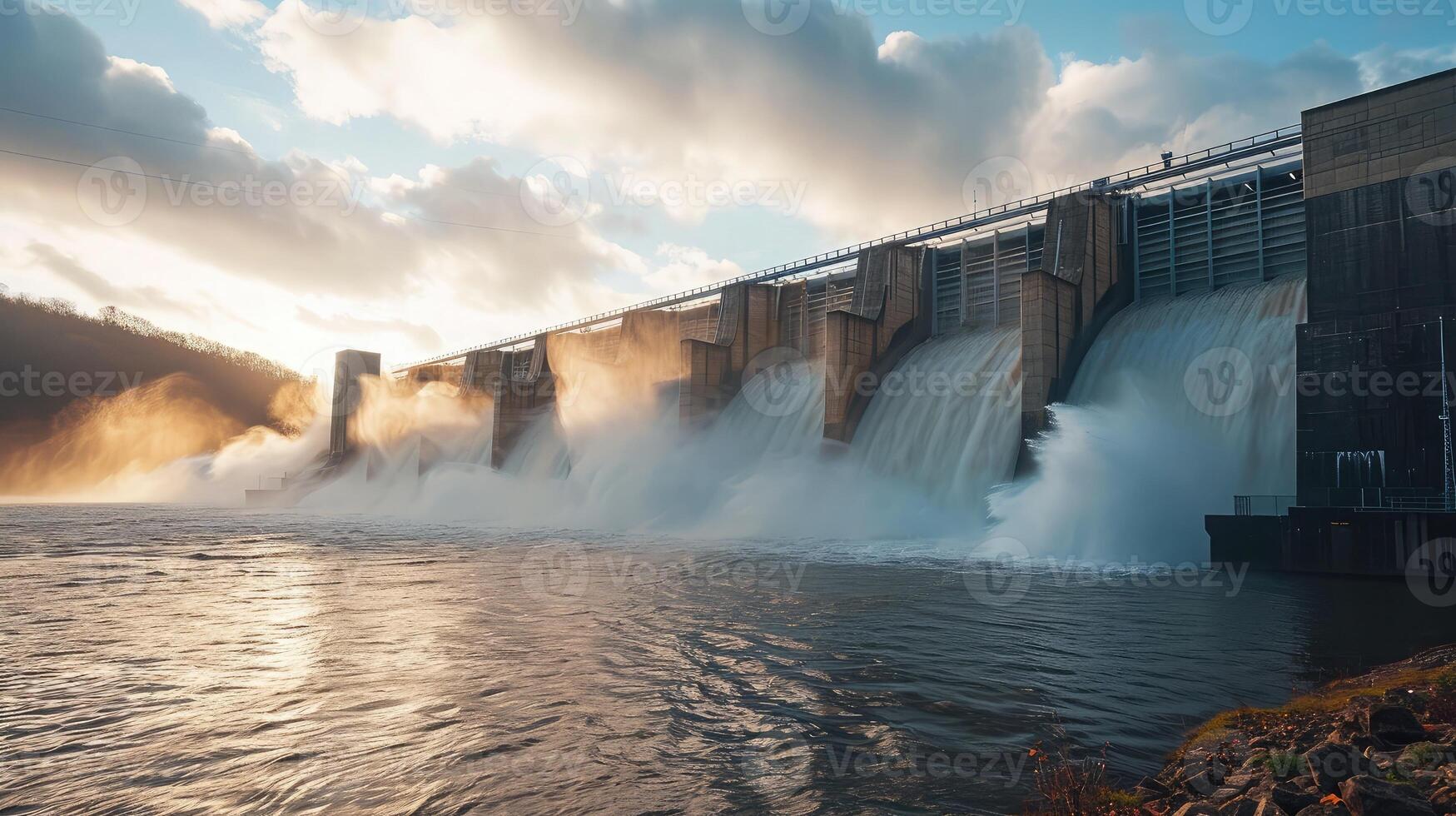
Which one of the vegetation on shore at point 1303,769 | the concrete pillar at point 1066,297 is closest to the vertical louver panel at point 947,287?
the concrete pillar at point 1066,297

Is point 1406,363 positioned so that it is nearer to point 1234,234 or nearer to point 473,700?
point 1234,234

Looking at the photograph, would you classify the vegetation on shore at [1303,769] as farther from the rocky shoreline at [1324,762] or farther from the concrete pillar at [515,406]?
the concrete pillar at [515,406]

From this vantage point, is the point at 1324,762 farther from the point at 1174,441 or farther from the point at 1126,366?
the point at 1126,366

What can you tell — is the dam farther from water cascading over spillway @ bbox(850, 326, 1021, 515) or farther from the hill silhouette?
the hill silhouette

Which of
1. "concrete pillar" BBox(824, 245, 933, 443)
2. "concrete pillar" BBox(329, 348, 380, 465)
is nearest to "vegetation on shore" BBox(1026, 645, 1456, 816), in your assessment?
"concrete pillar" BBox(824, 245, 933, 443)

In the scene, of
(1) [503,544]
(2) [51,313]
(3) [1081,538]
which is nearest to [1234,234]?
(3) [1081,538]

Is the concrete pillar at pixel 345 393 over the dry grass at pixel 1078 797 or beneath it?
over

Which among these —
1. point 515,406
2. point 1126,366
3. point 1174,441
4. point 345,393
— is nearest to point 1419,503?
point 1174,441
